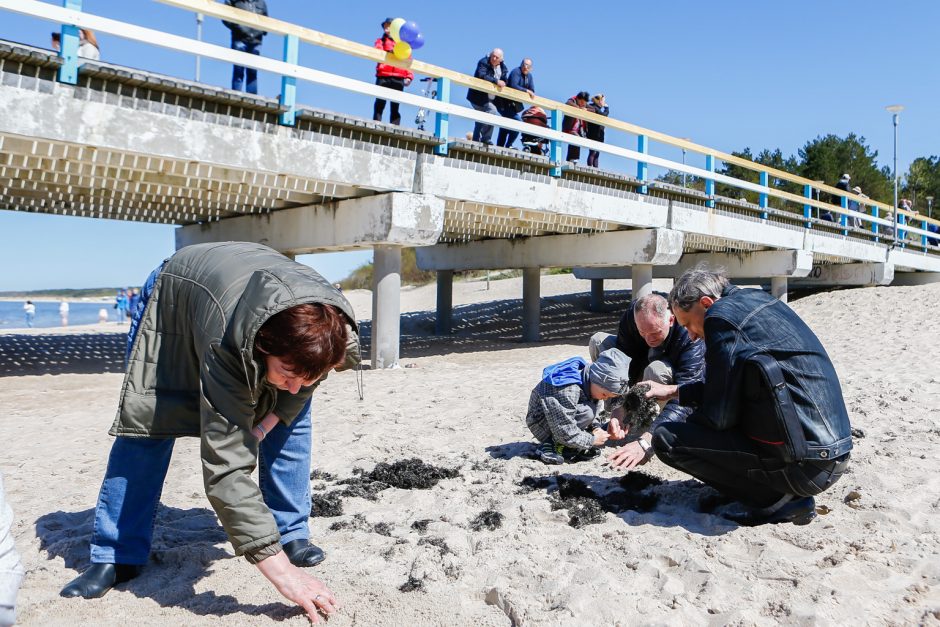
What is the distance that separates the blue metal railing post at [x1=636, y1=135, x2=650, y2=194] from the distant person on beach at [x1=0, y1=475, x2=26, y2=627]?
1122cm

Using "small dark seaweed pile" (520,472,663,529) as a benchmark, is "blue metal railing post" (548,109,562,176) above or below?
above

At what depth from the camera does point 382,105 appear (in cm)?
863

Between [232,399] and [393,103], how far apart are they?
7.01 meters

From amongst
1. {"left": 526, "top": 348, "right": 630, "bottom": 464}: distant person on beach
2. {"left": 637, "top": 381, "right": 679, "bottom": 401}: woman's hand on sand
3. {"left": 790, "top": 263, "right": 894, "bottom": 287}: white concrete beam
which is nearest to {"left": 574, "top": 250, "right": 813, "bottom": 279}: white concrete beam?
{"left": 790, "top": 263, "right": 894, "bottom": 287}: white concrete beam

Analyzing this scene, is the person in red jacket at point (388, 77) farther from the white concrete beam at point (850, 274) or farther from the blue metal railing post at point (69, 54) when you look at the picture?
the white concrete beam at point (850, 274)

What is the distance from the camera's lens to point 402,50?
8188mm

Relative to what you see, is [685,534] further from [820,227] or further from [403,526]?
[820,227]

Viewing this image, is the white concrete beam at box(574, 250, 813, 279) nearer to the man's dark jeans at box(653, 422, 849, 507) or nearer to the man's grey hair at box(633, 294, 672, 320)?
the man's grey hair at box(633, 294, 672, 320)

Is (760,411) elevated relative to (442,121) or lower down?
lower down

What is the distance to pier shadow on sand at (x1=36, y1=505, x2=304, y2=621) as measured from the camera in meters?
2.62

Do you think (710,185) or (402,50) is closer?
(402,50)

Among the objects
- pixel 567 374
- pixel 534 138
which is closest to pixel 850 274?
pixel 534 138

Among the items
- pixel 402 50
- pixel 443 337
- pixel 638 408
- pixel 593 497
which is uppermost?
pixel 402 50

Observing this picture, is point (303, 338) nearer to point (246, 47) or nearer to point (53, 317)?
point (246, 47)
